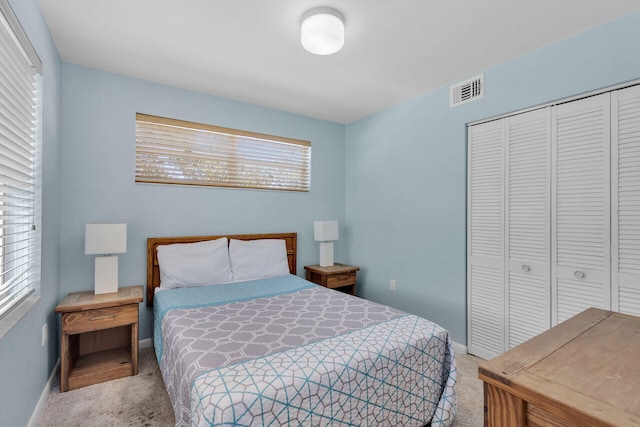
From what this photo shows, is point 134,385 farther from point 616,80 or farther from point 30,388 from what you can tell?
point 616,80

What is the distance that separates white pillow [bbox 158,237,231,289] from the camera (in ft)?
9.10

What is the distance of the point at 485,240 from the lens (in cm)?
272

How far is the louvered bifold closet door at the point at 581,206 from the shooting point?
6.78ft

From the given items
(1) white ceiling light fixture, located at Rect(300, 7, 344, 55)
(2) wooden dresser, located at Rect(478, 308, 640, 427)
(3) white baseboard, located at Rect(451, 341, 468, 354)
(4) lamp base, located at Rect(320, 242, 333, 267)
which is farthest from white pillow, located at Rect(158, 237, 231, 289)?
(2) wooden dresser, located at Rect(478, 308, 640, 427)

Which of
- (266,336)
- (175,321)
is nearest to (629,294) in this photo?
(266,336)

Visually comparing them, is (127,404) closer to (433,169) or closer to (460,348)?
(460,348)

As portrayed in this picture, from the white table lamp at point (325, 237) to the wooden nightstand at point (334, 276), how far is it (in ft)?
0.34

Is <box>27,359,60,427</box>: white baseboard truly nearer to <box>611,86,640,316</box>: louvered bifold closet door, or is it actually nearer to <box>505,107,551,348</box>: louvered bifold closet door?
<box>505,107,551,348</box>: louvered bifold closet door

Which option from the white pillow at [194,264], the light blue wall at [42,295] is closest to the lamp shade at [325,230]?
the white pillow at [194,264]

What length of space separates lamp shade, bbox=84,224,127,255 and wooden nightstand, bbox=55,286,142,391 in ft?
1.22

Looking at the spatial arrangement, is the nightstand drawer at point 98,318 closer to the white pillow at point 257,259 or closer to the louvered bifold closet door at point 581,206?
the white pillow at point 257,259

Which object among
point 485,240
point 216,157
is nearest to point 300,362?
point 485,240

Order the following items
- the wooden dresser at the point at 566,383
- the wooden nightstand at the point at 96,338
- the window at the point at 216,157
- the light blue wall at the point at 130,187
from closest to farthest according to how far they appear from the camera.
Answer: the wooden dresser at the point at 566,383 < the wooden nightstand at the point at 96,338 < the light blue wall at the point at 130,187 < the window at the point at 216,157

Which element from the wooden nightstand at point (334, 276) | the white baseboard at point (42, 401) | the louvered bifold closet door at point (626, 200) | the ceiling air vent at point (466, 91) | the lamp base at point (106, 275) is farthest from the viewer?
the wooden nightstand at point (334, 276)
